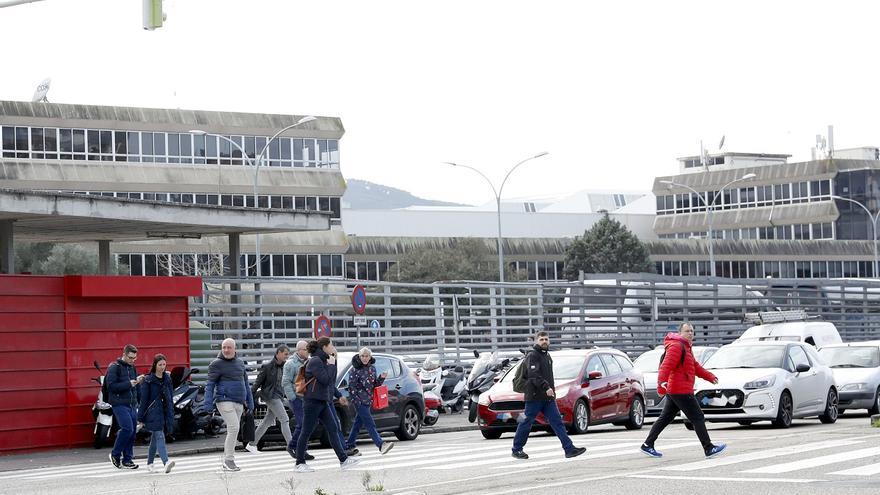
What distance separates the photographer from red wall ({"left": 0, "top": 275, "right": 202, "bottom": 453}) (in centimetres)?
2345

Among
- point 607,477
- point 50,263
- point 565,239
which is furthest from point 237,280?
point 565,239

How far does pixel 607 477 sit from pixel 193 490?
4.50 meters

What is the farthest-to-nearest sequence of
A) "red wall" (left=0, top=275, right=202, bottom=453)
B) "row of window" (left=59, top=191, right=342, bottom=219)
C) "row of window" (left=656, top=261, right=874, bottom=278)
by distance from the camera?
"row of window" (left=656, top=261, right=874, bottom=278) < "row of window" (left=59, top=191, right=342, bottom=219) < "red wall" (left=0, top=275, right=202, bottom=453)

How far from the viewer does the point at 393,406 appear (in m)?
23.9

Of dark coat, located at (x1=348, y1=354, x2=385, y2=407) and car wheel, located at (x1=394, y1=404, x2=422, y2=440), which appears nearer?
dark coat, located at (x1=348, y1=354, x2=385, y2=407)

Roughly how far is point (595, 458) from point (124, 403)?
6.83 m

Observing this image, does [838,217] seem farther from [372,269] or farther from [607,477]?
[607,477]

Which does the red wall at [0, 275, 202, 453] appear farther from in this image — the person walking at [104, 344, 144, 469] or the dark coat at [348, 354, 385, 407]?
the dark coat at [348, 354, 385, 407]

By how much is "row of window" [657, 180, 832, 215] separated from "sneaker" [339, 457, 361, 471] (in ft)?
286

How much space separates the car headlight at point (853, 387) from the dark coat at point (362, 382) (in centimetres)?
1062

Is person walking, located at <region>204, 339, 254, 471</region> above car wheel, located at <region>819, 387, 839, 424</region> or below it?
above

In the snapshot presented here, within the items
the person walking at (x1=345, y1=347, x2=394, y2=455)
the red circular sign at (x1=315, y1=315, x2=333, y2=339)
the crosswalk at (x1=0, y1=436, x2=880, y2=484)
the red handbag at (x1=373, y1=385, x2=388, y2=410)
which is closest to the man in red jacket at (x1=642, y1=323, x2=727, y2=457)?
the crosswalk at (x1=0, y1=436, x2=880, y2=484)

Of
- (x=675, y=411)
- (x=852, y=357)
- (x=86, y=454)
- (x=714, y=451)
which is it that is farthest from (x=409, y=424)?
(x=852, y=357)

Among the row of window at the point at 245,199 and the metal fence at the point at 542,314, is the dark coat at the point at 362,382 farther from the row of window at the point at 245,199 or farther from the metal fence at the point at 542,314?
the row of window at the point at 245,199
